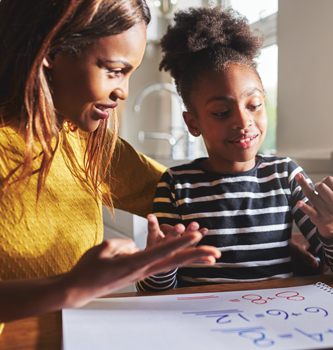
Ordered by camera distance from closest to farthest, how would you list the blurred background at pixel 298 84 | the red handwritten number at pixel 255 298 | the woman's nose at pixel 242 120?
the red handwritten number at pixel 255 298
the woman's nose at pixel 242 120
the blurred background at pixel 298 84

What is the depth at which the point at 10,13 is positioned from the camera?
62 cm

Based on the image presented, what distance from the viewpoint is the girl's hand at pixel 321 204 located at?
0.68 m

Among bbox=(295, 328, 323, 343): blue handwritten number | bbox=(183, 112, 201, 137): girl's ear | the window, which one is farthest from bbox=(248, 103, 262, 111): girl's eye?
the window

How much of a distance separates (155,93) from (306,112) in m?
1.15

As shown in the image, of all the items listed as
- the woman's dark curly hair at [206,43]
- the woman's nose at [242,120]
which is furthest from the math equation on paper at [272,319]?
the woman's dark curly hair at [206,43]

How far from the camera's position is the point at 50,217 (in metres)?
0.77

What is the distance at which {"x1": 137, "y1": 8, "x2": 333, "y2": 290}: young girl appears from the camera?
2.66 feet

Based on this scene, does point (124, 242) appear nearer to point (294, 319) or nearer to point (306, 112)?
point (294, 319)

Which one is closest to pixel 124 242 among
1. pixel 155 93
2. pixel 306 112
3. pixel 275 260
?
pixel 275 260

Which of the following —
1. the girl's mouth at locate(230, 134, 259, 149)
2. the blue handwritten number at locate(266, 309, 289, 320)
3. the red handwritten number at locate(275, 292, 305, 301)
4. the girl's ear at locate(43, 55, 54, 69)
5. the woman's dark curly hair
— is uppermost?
the woman's dark curly hair

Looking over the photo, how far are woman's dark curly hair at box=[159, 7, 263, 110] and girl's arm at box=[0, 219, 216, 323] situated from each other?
1.68 ft

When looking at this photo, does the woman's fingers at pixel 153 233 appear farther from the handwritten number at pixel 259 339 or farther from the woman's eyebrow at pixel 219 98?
the woman's eyebrow at pixel 219 98

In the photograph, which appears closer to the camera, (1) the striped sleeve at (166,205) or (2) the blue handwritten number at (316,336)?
(2) the blue handwritten number at (316,336)

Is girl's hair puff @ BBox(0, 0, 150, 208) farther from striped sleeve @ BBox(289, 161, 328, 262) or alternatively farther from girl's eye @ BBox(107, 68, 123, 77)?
striped sleeve @ BBox(289, 161, 328, 262)
